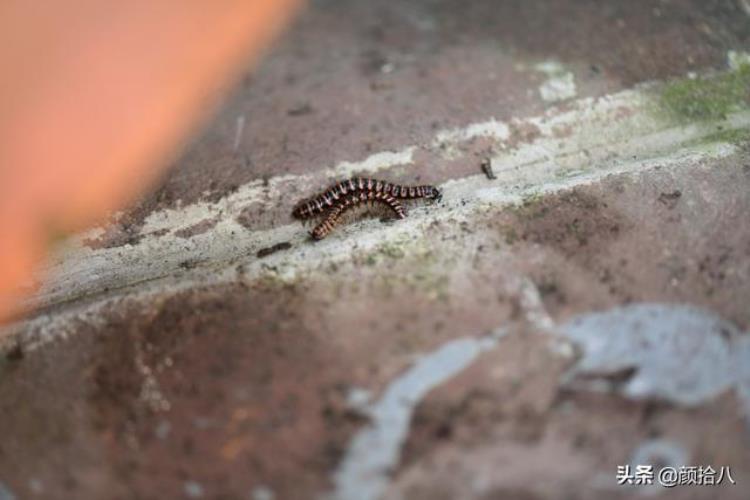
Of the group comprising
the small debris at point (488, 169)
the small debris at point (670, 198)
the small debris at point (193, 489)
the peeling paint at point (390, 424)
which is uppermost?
the small debris at point (670, 198)

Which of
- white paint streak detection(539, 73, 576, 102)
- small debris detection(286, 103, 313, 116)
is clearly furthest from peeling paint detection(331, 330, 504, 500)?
small debris detection(286, 103, 313, 116)

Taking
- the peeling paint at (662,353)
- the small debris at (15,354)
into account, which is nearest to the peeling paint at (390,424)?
the peeling paint at (662,353)

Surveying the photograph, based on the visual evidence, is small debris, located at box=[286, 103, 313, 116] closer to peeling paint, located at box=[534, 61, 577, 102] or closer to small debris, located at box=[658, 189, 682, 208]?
peeling paint, located at box=[534, 61, 577, 102]

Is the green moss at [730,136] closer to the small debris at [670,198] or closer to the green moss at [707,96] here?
the green moss at [707,96]

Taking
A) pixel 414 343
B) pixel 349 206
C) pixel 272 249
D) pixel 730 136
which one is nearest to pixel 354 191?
pixel 349 206

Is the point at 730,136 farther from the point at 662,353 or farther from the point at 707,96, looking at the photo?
the point at 662,353
